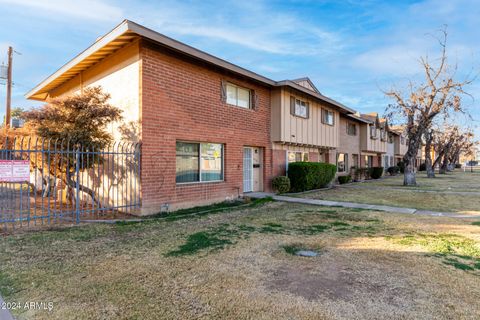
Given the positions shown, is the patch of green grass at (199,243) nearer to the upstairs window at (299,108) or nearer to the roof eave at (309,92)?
the roof eave at (309,92)

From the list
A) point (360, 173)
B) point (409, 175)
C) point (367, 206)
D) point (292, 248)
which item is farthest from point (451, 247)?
point (360, 173)

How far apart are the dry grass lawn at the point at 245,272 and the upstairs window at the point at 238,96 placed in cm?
616

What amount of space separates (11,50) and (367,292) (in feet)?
81.8

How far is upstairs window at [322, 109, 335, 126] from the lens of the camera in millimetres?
17386

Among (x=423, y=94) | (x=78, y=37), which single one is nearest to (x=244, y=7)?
(x=78, y=37)

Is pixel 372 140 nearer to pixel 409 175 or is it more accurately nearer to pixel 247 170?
pixel 409 175

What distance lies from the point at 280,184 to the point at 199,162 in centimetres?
488

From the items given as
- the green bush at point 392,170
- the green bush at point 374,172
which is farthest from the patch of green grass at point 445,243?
the green bush at point 392,170

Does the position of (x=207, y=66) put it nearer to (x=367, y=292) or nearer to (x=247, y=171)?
(x=247, y=171)

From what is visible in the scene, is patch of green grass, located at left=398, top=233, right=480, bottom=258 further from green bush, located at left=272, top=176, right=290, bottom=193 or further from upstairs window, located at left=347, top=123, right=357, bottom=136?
upstairs window, located at left=347, top=123, right=357, bottom=136

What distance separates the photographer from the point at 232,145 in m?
11.2

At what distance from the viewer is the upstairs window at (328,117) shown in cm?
1739

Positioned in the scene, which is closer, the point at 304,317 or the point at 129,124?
the point at 304,317

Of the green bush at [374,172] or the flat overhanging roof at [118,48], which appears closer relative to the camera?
the flat overhanging roof at [118,48]
